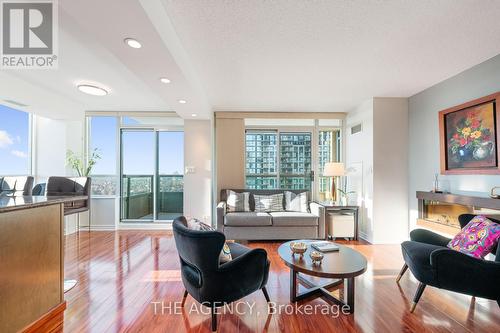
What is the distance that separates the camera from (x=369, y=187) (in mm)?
3859

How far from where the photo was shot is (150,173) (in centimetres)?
476

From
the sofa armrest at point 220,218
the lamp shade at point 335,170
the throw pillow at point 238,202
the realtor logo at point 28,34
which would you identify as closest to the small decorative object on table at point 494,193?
the lamp shade at point 335,170

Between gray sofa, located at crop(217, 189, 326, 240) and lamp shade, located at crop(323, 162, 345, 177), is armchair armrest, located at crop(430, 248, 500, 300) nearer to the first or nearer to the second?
gray sofa, located at crop(217, 189, 326, 240)

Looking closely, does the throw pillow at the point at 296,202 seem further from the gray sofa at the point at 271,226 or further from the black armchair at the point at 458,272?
the black armchair at the point at 458,272

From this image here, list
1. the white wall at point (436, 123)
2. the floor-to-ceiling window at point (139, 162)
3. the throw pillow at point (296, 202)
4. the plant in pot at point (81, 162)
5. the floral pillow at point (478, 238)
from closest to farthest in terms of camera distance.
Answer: the floral pillow at point (478, 238)
the white wall at point (436, 123)
the throw pillow at point (296, 202)
the plant in pot at point (81, 162)
the floor-to-ceiling window at point (139, 162)

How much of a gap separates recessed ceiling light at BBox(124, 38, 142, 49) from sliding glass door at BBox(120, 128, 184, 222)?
2.99 metres

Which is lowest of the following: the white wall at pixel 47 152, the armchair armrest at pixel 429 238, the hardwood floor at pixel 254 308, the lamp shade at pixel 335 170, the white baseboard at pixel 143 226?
the hardwood floor at pixel 254 308

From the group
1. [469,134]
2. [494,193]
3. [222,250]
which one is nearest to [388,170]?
[469,134]

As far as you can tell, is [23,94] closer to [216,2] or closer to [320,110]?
[216,2]

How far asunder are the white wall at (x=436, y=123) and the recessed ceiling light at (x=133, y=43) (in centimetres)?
377

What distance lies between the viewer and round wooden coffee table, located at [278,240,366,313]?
1782 millimetres

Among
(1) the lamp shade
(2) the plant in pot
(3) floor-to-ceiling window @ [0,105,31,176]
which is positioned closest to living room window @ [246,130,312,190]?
(1) the lamp shade

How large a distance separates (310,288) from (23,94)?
4823 millimetres

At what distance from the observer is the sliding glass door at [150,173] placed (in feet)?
15.6
